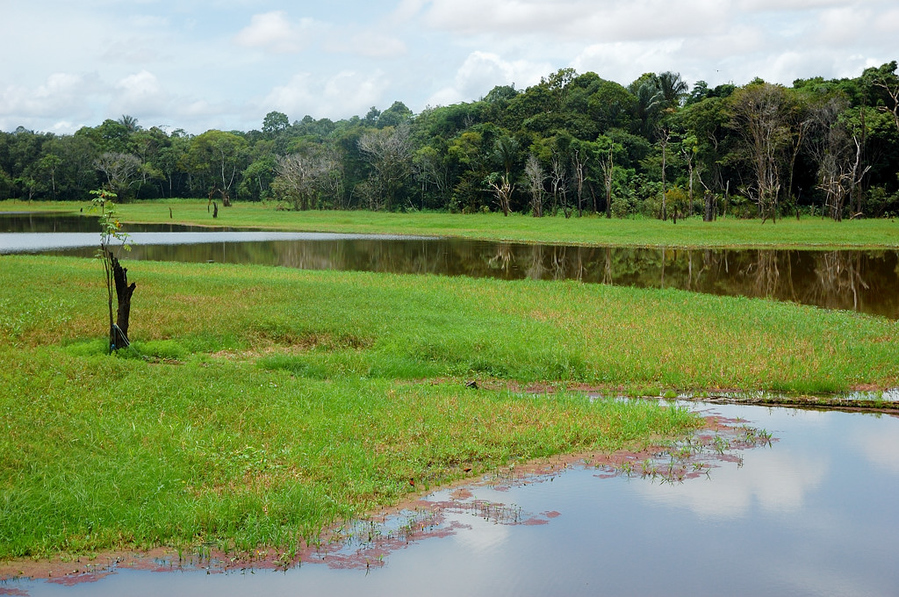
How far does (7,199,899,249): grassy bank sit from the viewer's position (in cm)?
4497

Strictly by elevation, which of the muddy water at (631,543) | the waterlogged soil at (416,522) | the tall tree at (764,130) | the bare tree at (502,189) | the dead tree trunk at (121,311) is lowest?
the muddy water at (631,543)

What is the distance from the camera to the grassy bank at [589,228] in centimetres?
4497

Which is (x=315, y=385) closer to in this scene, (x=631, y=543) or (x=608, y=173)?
(x=631, y=543)

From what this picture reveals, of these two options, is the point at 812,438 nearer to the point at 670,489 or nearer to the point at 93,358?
the point at 670,489

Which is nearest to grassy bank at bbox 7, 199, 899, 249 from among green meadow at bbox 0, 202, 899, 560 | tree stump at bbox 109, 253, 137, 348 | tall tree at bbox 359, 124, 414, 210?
tall tree at bbox 359, 124, 414, 210

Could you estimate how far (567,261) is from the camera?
121ft

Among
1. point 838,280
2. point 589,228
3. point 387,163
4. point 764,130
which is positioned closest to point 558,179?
point 589,228

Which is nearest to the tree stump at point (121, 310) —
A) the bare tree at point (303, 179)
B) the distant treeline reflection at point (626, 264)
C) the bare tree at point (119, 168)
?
the distant treeline reflection at point (626, 264)

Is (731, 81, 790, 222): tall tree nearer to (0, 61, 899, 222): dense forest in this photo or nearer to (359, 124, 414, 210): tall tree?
(0, 61, 899, 222): dense forest

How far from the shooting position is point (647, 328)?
688 inches

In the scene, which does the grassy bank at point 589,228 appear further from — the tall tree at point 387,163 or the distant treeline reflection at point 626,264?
the tall tree at point 387,163

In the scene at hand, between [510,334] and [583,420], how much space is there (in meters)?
4.98

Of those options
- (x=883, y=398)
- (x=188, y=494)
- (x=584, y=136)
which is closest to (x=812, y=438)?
(x=883, y=398)

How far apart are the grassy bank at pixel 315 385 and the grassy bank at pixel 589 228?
81.7 ft
